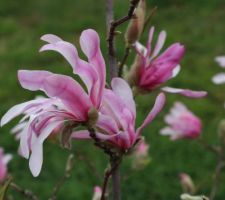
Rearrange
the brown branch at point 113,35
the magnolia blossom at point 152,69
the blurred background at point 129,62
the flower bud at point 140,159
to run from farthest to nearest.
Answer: the blurred background at point 129,62
the flower bud at point 140,159
the magnolia blossom at point 152,69
the brown branch at point 113,35

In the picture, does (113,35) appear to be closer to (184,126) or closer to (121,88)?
(121,88)

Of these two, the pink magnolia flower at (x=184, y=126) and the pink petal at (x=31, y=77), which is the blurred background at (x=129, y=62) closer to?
the pink magnolia flower at (x=184, y=126)

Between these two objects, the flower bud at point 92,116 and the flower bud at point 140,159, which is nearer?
the flower bud at point 92,116

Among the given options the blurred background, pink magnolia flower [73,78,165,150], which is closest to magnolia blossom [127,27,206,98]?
pink magnolia flower [73,78,165,150]

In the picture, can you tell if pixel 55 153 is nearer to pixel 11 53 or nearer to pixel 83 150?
pixel 83 150

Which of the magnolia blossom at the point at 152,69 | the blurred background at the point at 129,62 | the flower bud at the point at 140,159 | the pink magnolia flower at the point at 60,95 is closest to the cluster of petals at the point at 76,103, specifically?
the pink magnolia flower at the point at 60,95

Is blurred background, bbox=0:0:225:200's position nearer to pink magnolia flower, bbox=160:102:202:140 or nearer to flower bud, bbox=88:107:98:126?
pink magnolia flower, bbox=160:102:202:140

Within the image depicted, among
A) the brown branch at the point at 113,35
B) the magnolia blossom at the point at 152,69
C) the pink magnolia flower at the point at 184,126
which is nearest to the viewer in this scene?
the brown branch at the point at 113,35

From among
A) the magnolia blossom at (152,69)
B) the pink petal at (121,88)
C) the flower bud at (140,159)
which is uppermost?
the pink petal at (121,88)
